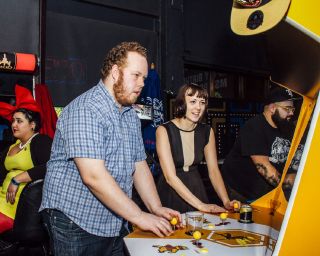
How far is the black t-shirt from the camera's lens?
2590 mm

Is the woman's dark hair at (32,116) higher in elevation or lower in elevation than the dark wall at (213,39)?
lower

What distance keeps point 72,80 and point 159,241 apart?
3.04 m

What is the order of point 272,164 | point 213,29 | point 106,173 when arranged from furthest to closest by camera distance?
1. point 213,29
2. point 272,164
3. point 106,173

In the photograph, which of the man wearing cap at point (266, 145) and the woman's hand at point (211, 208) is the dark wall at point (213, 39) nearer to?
the man wearing cap at point (266, 145)

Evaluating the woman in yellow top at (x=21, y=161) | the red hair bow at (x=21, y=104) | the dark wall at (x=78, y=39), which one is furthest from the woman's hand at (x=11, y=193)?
the dark wall at (x=78, y=39)

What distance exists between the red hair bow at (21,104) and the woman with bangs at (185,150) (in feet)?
4.68

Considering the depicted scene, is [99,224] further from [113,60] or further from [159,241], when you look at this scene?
[113,60]

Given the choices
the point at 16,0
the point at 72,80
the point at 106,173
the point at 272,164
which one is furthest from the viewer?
the point at 72,80

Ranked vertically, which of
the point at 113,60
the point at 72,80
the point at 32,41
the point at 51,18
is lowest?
the point at 113,60

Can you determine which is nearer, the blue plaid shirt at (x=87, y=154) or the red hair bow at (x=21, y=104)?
the blue plaid shirt at (x=87, y=154)

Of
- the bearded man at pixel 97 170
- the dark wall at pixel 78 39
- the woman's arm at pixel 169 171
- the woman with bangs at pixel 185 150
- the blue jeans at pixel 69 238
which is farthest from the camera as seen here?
the dark wall at pixel 78 39

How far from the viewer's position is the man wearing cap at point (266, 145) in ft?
8.36

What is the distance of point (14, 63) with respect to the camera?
137 inches

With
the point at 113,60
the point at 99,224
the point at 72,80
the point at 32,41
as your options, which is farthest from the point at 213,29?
the point at 99,224
